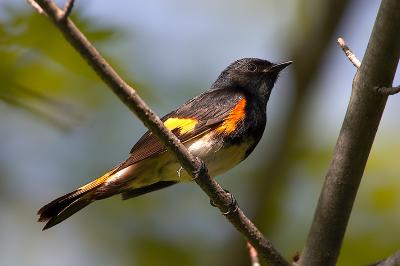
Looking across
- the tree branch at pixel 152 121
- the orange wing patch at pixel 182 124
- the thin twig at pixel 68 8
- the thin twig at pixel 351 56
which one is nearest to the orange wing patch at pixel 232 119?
the orange wing patch at pixel 182 124

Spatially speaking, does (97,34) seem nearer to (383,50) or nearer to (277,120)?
(383,50)

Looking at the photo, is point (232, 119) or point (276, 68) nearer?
point (232, 119)

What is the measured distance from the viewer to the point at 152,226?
4605 mm

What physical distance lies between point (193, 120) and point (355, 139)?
1.40 metres

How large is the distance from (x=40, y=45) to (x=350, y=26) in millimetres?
2546

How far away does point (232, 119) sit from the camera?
3777 millimetres

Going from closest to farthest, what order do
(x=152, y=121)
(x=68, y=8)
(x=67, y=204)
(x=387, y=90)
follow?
1. (x=68, y=8)
2. (x=152, y=121)
3. (x=387, y=90)
4. (x=67, y=204)

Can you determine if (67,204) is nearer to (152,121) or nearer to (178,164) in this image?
(178,164)

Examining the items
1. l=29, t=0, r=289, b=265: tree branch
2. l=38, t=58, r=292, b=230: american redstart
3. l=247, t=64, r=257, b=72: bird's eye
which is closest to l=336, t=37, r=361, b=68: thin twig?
l=29, t=0, r=289, b=265: tree branch

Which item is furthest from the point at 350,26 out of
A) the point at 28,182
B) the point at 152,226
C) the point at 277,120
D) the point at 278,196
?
the point at 28,182

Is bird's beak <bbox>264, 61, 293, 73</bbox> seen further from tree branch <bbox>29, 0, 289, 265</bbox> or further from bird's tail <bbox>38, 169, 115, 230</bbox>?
tree branch <bbox>29, 0, 289, 265</bbox>

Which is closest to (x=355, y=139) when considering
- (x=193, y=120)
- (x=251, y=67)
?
(x=193, y=120)

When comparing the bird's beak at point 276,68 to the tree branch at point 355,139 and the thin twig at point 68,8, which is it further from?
the thin twig at point 68,8

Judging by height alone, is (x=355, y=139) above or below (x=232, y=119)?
below
